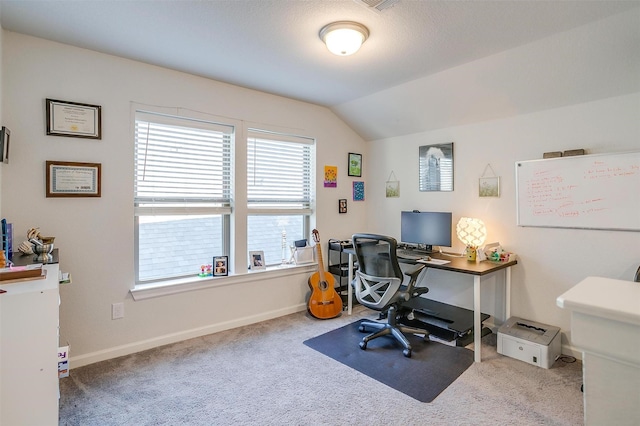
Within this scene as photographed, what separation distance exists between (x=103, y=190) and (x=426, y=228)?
2949 millimetres

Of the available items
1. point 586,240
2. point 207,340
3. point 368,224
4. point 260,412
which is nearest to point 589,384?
point 260,412

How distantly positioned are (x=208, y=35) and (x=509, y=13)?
6.23 ft

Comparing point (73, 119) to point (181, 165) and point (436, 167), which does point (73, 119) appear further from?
point (436, 167)

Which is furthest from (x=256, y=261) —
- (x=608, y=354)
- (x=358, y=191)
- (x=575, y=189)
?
(x=608, y=354)

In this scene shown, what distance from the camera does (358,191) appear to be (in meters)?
4.27

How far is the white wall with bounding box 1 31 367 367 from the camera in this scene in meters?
2.25

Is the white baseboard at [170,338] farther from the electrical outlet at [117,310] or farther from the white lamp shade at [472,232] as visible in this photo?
the white lamp shade at [472,232]

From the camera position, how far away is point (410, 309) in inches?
136

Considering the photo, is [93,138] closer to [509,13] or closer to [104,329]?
[104,329]

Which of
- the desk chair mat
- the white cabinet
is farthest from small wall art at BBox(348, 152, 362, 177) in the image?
the white cabinet

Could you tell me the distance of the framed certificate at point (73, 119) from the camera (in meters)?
2.33

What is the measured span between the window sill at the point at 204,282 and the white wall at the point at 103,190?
0.19 ft

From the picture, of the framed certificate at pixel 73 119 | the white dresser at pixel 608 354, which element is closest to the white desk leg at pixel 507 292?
the white dresser at pixel 608 354

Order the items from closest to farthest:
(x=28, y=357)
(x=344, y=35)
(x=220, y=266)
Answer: (x=28, y=357) < (x=344, y=35) < (x=220, y=266)
